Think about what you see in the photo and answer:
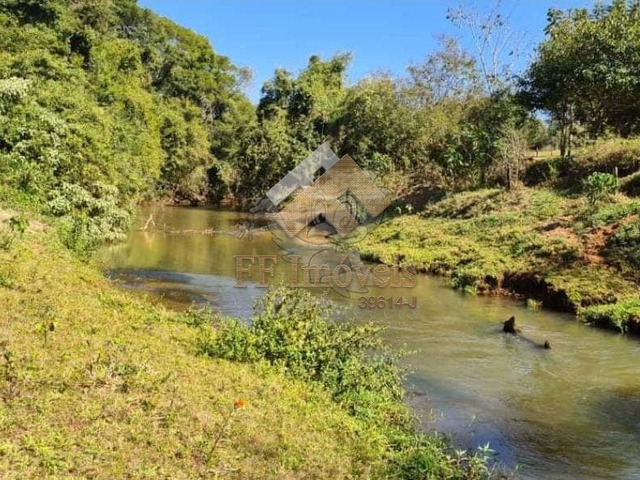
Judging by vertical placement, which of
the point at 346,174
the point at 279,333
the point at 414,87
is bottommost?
the point at 279,333

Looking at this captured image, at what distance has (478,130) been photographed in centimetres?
2809

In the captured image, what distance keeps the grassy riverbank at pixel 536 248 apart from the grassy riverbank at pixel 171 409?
874 centimetres

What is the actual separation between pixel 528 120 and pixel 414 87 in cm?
720

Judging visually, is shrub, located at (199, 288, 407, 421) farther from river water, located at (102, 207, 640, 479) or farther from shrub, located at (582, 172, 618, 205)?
shrub, located at (582, 172, 618, 205)

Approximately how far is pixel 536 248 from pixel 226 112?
137 feet

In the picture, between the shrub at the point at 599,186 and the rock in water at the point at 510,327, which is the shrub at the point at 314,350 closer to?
the rock in water at the point at 510,327

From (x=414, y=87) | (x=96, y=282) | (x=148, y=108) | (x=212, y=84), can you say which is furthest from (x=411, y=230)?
(x=212, y=84)

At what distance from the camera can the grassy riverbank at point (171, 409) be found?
15.9 feet

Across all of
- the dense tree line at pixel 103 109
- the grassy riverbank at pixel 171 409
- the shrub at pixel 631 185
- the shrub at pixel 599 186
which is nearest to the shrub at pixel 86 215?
the dense tree line at pixel 103 109

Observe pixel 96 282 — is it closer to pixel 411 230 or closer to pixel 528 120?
pixel 411 230

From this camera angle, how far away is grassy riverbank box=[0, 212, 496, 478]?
4859 millimetres

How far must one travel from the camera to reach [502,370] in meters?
10.4

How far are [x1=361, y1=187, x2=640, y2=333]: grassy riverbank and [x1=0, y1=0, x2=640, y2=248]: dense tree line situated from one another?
384 centimetres

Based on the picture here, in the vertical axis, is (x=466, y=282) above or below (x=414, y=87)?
below
